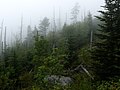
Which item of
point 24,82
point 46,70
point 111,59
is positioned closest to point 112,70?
point 111,59

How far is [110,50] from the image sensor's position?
55.4 feet

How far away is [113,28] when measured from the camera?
1719 cm

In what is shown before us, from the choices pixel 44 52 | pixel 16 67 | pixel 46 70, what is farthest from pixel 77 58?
pixel 46 70

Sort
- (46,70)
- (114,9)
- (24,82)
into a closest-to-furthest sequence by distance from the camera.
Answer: (114,9) < (46,70) < (24,82)

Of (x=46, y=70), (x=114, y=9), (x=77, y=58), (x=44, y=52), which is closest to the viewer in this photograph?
(x=114, y=9)

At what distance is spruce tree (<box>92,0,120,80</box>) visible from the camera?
16609 mm

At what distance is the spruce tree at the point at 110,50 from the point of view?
54.5 ft

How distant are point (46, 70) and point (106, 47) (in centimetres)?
805

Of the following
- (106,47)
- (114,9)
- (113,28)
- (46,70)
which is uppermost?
(114,9)

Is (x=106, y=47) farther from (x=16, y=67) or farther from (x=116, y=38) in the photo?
(x=16, y=67)

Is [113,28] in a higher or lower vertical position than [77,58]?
higher

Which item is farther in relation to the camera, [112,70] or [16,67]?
[16,67]

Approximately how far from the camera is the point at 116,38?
17.0m

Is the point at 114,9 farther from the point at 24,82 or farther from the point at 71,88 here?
the point at 24,82
